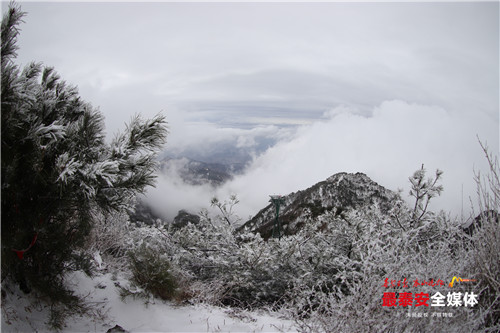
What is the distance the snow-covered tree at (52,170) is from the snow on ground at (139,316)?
0.73ft

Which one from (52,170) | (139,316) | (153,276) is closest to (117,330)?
(139,316)

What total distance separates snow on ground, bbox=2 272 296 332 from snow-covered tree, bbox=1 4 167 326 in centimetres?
22

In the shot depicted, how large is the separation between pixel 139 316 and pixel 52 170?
2.00 m

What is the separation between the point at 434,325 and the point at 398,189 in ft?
12.1

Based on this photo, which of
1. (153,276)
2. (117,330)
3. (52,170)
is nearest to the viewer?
(52,170)

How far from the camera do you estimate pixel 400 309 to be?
264 cm

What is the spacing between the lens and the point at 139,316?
12.0 feet

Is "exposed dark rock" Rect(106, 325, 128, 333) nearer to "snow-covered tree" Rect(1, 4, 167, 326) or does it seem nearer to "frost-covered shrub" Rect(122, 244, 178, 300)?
"snow-covered tree" Rect(1, 4, 167, 326)

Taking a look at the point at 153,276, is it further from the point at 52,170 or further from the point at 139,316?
the point at 52,170

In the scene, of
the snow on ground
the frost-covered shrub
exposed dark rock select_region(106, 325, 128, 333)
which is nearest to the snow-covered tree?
the snow on ground

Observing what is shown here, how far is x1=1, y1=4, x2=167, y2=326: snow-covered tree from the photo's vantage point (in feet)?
8.27

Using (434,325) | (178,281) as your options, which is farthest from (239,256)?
(434,325)

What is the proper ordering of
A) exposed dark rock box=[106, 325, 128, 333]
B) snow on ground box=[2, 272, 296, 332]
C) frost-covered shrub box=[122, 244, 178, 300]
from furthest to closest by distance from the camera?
frost-covered shrub box=[122, 244, 178, 300]
exposed dark rock box=[106, 325, 128, 333]
snow on ground box=[2, 272, 296, 332]

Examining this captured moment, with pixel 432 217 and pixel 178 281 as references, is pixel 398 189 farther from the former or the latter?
pixel 178 281
